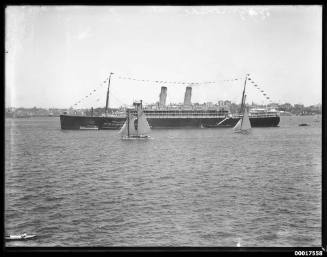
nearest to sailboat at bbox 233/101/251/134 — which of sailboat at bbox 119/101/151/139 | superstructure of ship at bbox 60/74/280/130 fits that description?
superstructure of ship at bbox 60/74/280/130

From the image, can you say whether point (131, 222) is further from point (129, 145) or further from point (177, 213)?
point (129, 145)

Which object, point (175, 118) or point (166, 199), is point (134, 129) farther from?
point (166, 199)

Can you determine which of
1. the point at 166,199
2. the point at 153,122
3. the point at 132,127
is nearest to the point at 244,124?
the point at 153,122

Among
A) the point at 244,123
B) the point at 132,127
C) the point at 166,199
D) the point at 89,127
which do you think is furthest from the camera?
the point at 89,127

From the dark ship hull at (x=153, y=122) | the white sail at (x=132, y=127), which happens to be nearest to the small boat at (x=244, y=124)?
the dark ship hull at (x=153, y=122)

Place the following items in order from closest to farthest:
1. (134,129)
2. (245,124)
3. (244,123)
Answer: (134,129) → (244,123) → (245,124)
